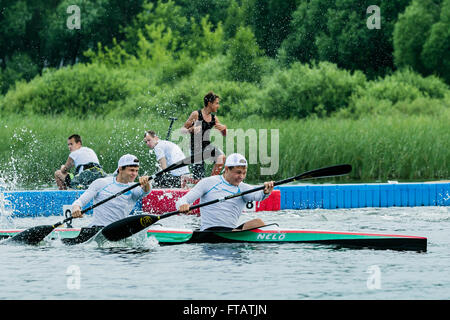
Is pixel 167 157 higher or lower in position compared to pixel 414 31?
lower

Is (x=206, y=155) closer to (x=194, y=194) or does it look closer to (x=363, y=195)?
(x=194, y=194)

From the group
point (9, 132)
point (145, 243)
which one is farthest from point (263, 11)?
point (145, 243)

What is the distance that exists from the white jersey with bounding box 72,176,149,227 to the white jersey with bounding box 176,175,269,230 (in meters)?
0.96

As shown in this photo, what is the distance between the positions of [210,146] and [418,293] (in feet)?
23.2

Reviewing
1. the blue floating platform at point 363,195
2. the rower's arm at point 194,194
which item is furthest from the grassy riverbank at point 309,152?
the rower's arm at point 194,194

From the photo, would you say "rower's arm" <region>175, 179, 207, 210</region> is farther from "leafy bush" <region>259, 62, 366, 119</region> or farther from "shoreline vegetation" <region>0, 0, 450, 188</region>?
"leafy bush" <region>259, 62, 366, 119</region>

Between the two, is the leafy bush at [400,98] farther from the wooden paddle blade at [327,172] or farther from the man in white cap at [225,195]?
the man in white cap at [225,195]

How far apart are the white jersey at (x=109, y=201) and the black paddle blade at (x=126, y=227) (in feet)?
1.39

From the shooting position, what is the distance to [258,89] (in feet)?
115

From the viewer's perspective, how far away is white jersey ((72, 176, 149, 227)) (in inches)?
500

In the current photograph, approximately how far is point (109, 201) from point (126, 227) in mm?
677

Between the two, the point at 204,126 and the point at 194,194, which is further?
the point at 204,126

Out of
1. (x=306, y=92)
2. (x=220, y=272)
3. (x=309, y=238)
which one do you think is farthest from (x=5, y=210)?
(x=306, y=92)

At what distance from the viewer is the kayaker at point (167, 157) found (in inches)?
662
